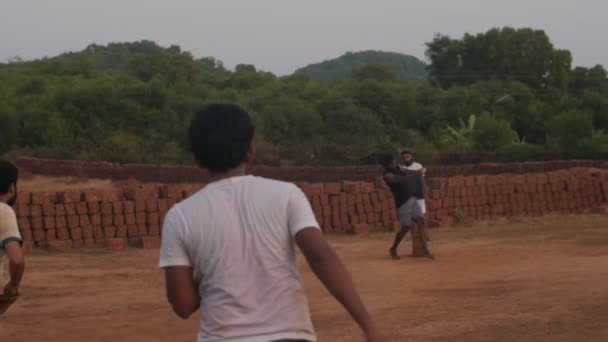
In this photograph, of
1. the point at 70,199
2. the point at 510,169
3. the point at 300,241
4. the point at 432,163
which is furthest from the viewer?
the point at 432,163

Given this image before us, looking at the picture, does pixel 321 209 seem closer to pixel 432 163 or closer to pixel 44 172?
pixel 44 172

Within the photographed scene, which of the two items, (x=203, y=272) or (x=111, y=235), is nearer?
(x=203, y=272)

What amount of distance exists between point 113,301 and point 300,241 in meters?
8.01

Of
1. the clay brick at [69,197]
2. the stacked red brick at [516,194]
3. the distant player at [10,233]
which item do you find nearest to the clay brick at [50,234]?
the clay brick at [69,197]

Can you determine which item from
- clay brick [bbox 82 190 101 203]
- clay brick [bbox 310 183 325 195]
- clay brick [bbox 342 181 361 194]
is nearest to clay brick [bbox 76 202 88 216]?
clay brick [bbox 82 190 101 203]

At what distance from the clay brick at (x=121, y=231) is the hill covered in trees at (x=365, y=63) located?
143 m

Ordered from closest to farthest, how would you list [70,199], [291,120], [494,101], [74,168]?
[70,199], [74,168], [291,120], [494,101]

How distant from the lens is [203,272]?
9.87ft

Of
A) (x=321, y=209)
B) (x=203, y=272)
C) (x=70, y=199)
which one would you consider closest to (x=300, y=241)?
(x=203, y=272)

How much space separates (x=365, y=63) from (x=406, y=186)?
157900 millimetres

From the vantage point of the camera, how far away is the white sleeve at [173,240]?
2.97 m

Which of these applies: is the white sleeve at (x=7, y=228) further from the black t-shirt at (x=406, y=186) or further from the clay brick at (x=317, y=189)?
the clay brick at (x=317, y=189)

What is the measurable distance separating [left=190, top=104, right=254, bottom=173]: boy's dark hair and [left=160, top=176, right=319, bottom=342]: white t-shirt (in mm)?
126

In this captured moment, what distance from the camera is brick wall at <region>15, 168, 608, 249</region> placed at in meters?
16.0
